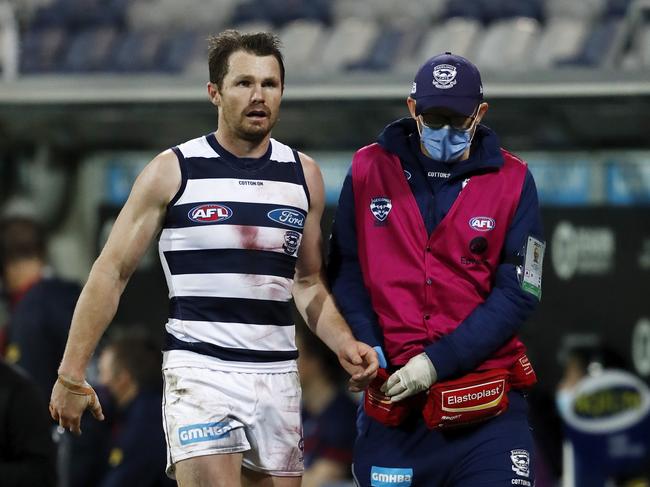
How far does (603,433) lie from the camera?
6.92 metres

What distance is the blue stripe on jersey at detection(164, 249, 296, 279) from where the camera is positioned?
416 centimetres

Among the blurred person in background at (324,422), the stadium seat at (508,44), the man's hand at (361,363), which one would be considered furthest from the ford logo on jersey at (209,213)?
the stadium seat at (508,44)

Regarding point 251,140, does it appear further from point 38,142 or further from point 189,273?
point 38,142

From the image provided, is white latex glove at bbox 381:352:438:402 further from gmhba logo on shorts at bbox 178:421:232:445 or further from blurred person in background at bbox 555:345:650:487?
blurred person in background at bbox 555:345:650:487

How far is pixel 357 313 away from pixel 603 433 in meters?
2.95

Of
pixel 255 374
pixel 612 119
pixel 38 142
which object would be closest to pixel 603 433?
pixel 612 119

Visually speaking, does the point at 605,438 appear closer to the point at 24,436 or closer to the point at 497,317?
the point at 497,317

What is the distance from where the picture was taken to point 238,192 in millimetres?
4195

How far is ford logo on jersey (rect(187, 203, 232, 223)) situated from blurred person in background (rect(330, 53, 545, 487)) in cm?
46

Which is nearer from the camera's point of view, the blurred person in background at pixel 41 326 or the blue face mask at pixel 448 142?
the blue face mask at pixel 448 142

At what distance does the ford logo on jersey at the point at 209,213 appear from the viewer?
13.6ft

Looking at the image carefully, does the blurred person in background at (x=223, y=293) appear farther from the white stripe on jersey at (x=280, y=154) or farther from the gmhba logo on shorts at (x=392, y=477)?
the gmhba logo on shorts at (x=392, y=477)

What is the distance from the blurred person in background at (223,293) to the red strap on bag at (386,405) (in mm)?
100

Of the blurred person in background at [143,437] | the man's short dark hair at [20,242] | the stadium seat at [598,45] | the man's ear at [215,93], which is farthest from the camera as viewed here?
the stadium seat at [598,45]
